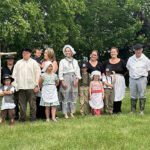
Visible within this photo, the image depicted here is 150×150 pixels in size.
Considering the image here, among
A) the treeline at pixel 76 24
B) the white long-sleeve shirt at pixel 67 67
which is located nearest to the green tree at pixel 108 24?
the treeline at pixel 76 24

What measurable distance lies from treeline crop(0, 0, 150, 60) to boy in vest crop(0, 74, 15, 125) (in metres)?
13.0

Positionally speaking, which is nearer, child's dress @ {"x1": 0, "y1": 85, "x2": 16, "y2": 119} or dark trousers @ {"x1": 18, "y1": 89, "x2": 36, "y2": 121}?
child's dress @ {"x1": 0, "y1": 85, "x2": 16, "y2": 119}

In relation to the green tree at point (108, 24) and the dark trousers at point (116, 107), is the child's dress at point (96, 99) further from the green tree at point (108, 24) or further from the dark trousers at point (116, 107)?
the green tree at point (108, 24)

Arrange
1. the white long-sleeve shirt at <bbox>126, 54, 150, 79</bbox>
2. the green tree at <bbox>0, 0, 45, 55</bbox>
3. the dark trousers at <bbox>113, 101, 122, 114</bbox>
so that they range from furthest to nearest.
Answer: the green tree at <bbox>0, 0, 45, 55</bbox>, the dark trousers at <bbox>113, 101, 122, 114</bbox>, the white long-sleeve shirt at <bbox>126, 54, 150, 79</bbox>

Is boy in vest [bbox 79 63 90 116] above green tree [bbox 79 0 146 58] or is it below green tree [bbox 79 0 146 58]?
below

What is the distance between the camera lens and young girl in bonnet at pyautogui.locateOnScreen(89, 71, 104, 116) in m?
9.13

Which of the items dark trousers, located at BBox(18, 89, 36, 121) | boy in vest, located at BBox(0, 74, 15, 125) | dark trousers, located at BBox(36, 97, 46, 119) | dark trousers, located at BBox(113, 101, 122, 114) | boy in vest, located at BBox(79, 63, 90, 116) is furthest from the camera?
dark trousers, located at BBox(113, 101, 122, 114)

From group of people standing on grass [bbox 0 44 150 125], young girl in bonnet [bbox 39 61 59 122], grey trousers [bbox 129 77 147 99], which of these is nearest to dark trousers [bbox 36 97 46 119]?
group of people standing on grass [bbox 0 44 150 125]

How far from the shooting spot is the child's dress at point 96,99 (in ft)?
30.0

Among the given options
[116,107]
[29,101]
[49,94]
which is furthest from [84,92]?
[29,101]

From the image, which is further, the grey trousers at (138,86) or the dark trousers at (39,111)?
the grey trousers at (138,86)

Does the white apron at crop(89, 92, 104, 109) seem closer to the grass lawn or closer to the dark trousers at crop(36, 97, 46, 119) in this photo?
the grass lawn

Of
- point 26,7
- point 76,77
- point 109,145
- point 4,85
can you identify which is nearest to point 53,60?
point 76,77

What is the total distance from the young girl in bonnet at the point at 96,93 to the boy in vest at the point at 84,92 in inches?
6.5
